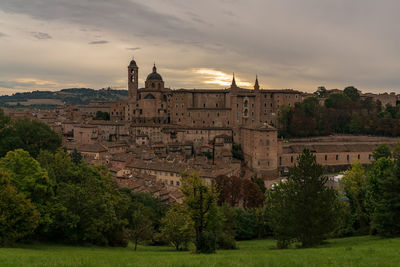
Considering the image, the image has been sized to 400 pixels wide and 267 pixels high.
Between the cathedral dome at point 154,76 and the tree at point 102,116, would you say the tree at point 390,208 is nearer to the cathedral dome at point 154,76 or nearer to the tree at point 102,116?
the cathedral dome at point 154,76

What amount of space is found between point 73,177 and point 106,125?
48978mm

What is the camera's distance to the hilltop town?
161 ft

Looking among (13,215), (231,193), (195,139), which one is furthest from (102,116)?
(13,215)

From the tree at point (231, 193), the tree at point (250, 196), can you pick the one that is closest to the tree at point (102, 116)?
the tree at point (231, 193)

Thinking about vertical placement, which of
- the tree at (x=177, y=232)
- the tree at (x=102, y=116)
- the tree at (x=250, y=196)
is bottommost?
the tree at (x=250, y=196)

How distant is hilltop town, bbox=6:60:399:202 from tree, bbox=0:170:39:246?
22.0 metres

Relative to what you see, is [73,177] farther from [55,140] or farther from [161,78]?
[161,78]

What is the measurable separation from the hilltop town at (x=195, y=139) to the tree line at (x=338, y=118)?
268 cm

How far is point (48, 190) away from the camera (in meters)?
18.3

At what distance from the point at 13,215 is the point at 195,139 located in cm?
4960

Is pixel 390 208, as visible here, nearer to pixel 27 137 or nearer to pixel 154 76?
pixel 27 137

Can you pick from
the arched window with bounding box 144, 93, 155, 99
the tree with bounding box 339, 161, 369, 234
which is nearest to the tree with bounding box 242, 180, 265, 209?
the tree with bounding box 339, 161, 369, 234

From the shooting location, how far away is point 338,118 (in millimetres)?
81625

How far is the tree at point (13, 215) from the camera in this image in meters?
14.9
